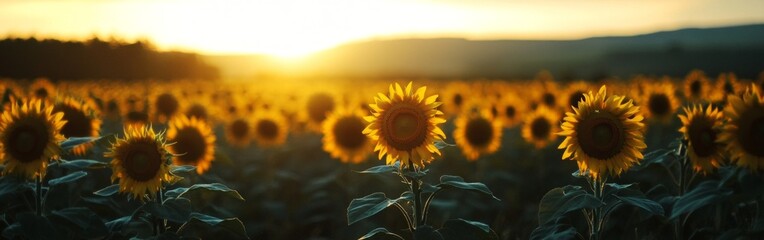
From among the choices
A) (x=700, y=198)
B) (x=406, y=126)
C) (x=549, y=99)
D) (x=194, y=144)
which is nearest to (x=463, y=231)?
(x=406, y=126)

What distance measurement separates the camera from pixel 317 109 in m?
13.0

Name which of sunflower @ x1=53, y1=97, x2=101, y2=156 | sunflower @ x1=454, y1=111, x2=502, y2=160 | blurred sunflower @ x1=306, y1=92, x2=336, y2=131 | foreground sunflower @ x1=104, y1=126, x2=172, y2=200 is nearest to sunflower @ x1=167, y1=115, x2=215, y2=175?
sunflower @ x1=53, y1=97, x2=101, y2=156

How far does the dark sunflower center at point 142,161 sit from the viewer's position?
15.4ft

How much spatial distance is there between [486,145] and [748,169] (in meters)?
5.11

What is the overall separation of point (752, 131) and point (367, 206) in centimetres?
262

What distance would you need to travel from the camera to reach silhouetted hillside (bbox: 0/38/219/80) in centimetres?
5359

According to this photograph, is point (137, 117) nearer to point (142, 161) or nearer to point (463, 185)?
point (142, 161)

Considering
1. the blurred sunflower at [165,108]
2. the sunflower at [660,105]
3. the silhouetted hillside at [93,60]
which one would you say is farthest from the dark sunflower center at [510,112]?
the silhouetted hillside at [93,60]

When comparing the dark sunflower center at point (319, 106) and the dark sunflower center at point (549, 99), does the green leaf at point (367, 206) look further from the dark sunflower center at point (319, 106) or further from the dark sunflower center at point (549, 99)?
the dark sunflower center at point (549, 99)

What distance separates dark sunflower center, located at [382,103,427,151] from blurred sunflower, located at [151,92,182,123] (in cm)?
877

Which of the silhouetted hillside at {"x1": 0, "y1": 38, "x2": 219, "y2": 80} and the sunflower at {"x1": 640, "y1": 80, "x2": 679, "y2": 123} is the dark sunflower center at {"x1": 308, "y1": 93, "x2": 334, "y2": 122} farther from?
the silhouetted hillside at {"x1": 0, "y1": 38, "x2": 219, "y2": 80}

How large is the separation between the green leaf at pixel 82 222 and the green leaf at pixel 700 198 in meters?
3.55

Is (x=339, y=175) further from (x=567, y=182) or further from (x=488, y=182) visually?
(x=567, y=182)

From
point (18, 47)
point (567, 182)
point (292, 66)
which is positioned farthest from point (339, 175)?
point (292, 66)
